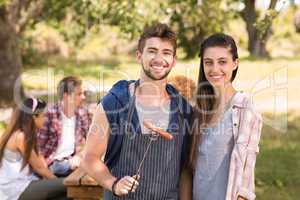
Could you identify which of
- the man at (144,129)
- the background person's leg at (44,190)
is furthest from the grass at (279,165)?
the man at (144,129)

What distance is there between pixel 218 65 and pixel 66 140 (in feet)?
8.37

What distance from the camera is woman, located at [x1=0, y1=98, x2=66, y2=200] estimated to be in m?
4.24

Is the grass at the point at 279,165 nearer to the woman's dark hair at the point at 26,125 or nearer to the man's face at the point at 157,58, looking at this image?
the woman's dark hair at the point at 26,125

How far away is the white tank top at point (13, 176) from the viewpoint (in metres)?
4.24

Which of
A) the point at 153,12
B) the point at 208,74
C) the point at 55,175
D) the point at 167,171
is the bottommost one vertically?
the point at 55,175

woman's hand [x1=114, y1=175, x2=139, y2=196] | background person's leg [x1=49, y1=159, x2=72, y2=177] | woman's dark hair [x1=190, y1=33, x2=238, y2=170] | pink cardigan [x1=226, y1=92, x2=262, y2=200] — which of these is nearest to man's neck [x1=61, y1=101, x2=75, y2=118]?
background person's leg [x1=49, y1=159, x2=72, y2=177]

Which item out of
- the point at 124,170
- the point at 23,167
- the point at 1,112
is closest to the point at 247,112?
the point at 124,170

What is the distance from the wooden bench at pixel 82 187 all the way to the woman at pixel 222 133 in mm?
980

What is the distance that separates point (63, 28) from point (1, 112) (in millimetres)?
14473

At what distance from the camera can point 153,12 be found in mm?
11250

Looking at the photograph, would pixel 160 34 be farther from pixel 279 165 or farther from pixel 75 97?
pixel 279 165

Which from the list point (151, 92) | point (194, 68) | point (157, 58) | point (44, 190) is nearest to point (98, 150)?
point (151, 92)

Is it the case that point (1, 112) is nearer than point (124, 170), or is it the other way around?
point (124, 170)

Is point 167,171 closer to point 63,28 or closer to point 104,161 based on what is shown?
point 104,161
